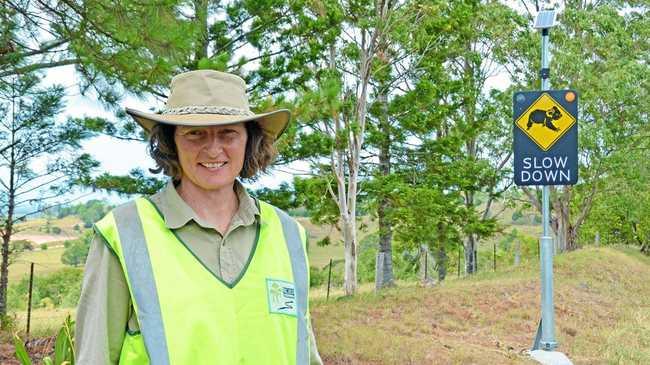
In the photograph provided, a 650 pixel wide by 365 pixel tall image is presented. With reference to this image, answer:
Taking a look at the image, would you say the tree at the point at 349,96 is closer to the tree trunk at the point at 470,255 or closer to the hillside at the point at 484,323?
the hillside at the point at 484,323

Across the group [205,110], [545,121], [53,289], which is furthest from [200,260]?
[53,289]

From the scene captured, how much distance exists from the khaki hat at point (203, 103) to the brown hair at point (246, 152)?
0.13 feet

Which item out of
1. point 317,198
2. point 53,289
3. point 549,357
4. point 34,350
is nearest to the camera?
point 34,350

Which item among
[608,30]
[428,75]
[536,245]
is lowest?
[536,245]

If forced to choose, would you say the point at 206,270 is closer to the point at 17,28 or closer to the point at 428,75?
the point at 17,28

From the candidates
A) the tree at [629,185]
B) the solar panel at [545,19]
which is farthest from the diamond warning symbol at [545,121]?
the tree at [629,185]

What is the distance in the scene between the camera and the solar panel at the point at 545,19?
9562 millimetres

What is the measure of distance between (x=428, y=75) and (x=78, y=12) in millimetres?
12747

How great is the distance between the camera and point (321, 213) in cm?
1750

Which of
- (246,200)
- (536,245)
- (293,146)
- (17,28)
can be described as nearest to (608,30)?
(293,146)

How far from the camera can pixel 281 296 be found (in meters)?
1.89

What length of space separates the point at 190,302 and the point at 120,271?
17cm

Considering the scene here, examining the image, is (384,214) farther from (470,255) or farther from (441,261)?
(470,255)

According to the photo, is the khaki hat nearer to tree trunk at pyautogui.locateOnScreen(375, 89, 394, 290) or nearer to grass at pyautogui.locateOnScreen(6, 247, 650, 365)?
grass at pyautogui.locateOnScreen(6, 247, 650, 365)
